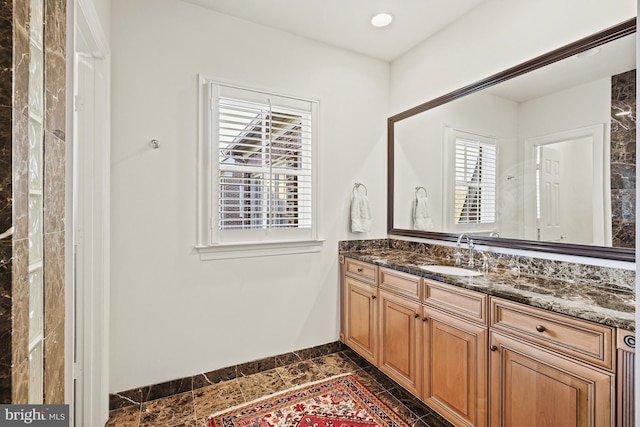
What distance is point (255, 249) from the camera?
2428 millimetres

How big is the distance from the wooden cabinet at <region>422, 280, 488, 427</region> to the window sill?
3.50 feet

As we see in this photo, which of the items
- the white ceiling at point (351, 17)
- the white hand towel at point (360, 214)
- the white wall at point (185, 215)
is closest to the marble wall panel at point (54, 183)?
the white wall at point (185, 215)

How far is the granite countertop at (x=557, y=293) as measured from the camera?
120cm

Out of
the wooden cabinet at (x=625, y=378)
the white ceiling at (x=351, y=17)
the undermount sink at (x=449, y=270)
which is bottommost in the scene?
the wooden cabinet at (x=625, y=378)

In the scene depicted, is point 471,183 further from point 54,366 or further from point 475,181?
point 54,366

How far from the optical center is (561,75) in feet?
5.86

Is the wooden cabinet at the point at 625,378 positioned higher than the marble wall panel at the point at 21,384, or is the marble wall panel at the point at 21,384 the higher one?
the marble wall panel at the point at 21,384

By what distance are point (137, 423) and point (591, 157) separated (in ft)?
9.79

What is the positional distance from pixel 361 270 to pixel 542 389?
54.2 inches

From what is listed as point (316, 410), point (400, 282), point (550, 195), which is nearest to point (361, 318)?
point (400, 282)

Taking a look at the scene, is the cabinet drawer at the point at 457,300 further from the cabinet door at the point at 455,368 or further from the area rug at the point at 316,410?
the area rug at the point at 316,410

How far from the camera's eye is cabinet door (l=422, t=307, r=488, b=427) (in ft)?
5.19

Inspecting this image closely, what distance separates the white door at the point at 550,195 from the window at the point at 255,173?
1.59 meters

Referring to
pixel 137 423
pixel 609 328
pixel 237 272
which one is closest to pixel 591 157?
pixel 609 328
